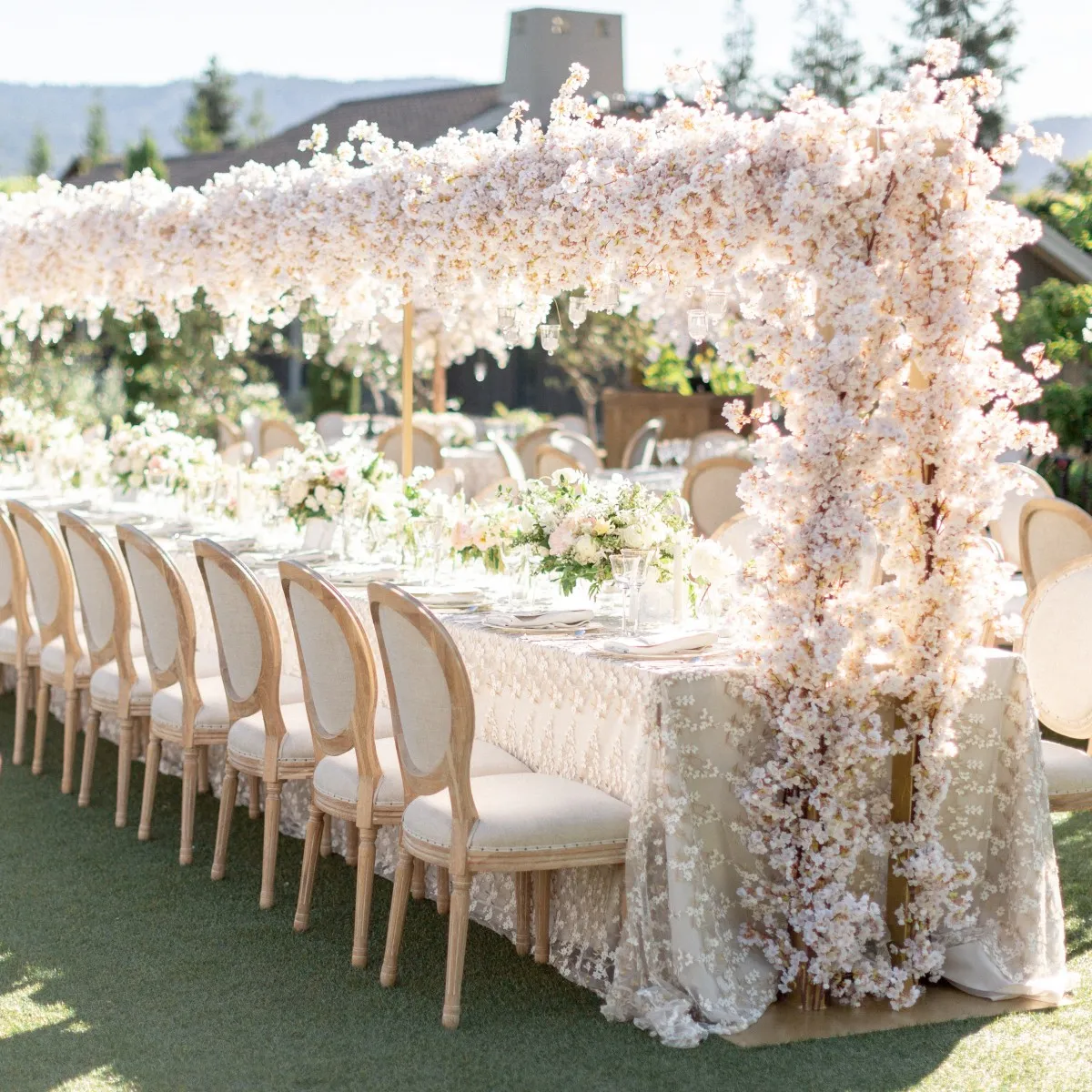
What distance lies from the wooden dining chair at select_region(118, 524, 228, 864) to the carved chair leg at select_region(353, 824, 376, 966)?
1.04 metres

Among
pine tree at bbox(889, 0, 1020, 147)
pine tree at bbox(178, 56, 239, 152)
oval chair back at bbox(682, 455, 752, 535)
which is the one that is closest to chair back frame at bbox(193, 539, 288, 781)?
oval chair back at bbox(682, 455, 752, 535)

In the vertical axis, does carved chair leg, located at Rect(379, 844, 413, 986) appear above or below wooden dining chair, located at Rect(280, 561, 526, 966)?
below

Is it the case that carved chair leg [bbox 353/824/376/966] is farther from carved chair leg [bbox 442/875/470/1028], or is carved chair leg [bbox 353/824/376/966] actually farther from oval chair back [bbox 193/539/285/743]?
oval chair back [bbox 193/539/285/743]

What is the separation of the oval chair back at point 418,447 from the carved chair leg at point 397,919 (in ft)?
21.6

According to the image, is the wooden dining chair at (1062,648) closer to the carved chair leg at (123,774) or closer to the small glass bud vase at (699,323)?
the small glass bud vase at (699,323)

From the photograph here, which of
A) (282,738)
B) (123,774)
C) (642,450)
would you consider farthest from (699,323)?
(642,450)

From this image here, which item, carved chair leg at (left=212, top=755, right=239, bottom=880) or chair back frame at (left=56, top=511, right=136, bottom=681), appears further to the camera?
chair back frame at (left=56, top=511, right=136, bottom=681)

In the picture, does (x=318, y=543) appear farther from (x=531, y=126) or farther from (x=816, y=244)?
(x=816, y=244)

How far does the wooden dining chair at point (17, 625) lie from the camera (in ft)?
21.0

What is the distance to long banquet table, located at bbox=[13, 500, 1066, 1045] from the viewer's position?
3.88m

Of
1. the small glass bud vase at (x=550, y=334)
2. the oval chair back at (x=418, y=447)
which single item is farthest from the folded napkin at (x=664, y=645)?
the oval chair back at (x=418, y=447)

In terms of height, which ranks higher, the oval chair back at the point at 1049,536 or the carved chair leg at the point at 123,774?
the oval chair back at the point at 1049,536

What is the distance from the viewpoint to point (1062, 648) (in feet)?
15.6

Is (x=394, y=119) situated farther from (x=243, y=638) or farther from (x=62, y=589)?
(x=243, y=638)
